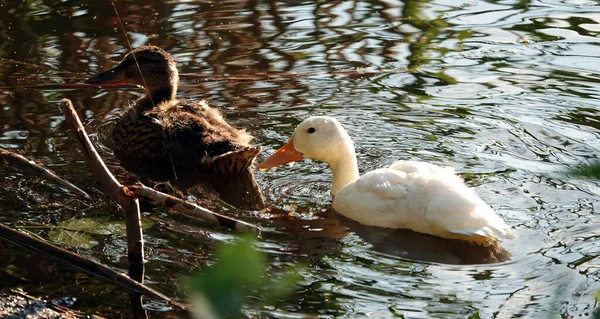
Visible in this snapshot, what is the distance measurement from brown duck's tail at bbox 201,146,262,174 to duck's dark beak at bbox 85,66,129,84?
1.70 meters

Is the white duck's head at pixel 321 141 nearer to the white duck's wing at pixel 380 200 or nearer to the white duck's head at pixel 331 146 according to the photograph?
the white duck's head at pixel 331 146

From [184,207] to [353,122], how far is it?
3229mm

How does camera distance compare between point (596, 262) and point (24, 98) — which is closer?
point (596, 262)

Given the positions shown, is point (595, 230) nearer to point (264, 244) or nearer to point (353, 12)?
point (264, 244)

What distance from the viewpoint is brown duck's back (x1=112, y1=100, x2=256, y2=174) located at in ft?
20.9

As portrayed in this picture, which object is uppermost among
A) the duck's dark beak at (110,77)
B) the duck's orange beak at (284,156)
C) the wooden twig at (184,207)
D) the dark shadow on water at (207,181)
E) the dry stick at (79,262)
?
the wooden twig at (184,207)

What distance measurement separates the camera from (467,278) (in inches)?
169

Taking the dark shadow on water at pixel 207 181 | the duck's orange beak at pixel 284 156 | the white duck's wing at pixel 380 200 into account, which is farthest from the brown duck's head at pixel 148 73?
the white duck's wing at pixel 380 200

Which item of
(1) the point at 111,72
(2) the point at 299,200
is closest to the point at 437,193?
(2) the point at 299,200

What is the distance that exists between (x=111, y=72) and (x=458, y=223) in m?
3.96

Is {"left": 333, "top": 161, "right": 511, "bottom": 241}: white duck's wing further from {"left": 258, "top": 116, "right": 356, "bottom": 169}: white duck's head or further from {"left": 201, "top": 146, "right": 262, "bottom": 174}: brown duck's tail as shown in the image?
{"left": 201, "top": 146, "right": 262, "bottom": 174}: brown duck's tail

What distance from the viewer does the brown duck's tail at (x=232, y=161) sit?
6.18 meters

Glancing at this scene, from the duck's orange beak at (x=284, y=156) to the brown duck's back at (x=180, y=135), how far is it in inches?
6.5

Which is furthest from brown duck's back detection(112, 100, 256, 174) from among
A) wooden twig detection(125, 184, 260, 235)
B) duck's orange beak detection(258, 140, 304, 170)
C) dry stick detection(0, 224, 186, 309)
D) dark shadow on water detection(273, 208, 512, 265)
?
wooden twig detection(125, 184, 260, 235)
